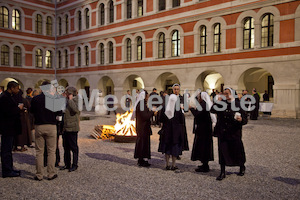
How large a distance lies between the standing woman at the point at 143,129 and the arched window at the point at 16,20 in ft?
94.2

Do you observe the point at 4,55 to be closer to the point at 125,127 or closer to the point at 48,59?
the point at 48,59

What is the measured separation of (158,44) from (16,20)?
1698cm

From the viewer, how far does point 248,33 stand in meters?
19.6

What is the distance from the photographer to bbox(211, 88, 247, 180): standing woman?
570cm

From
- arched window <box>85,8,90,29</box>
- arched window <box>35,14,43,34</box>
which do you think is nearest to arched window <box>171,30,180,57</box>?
arched window <box>85,8,90,29</box>

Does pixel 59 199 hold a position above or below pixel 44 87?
below

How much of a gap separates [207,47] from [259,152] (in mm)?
14080

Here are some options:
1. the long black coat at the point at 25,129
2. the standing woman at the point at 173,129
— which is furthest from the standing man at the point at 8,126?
the standing woman at the point at 173,129

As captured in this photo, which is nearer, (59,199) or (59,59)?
(59,199)

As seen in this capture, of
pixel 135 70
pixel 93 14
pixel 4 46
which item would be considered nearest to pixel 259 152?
pixel 135 70

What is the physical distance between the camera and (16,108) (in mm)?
5871

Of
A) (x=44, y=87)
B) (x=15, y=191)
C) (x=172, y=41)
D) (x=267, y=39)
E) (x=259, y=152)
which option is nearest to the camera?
(x=15, y=191)

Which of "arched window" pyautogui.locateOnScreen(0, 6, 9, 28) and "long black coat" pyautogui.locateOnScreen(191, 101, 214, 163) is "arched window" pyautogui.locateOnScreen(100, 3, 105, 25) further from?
"long black coat" pyautogui.locateOnScreen(191, 101, 214, 163)

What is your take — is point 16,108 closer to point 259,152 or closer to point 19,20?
point 259,152
